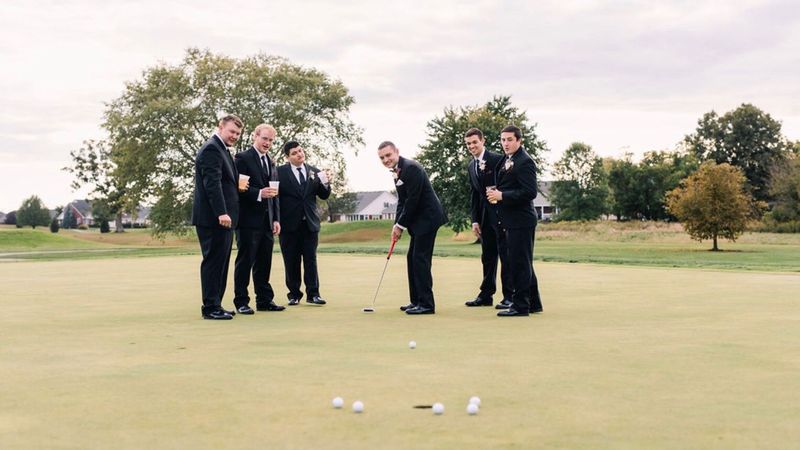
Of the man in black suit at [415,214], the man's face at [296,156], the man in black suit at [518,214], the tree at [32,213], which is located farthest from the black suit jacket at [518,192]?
the tree at [32,213]

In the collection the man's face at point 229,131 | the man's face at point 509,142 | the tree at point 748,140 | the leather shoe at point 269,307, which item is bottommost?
the leather shoe at point 269,307

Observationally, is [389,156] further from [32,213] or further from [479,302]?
[32,213]

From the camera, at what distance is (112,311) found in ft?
32.6

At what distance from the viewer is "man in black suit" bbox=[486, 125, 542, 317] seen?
9.27m

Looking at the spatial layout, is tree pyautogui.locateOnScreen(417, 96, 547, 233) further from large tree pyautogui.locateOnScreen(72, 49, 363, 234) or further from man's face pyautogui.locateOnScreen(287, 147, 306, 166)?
man's face pyautogui.locateOnScreen(287, 147, 306, 166)

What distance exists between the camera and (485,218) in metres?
10.8

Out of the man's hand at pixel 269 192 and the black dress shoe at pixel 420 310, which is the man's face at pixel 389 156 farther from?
the black dress shoe at pixel 420 310

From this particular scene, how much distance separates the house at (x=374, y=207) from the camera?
451 ft

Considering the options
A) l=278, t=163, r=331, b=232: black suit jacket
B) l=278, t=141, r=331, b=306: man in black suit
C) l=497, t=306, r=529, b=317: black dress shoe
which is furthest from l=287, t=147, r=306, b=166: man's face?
l=497, t=306, r=529, b=317: black dress shoe

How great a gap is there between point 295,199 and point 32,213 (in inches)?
3666

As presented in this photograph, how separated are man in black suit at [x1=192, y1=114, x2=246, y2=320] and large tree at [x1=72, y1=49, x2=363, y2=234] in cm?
3879

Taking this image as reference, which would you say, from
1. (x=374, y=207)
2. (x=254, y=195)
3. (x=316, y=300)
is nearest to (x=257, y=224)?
(x=254, y=195)

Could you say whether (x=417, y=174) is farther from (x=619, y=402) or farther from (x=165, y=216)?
(x=165, y=216)

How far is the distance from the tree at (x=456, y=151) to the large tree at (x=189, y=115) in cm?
559
